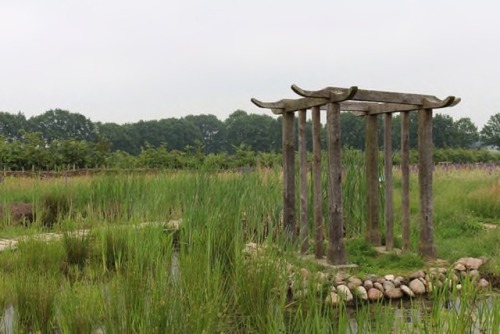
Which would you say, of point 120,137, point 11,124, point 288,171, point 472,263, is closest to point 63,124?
point 11,124

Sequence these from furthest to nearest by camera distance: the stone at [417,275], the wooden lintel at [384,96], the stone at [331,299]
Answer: the wooden lintel at [384,96], the stone at [417,275], the stone at [331,299]

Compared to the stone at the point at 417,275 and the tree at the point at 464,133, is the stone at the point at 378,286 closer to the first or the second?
the stone at the point at 417,275

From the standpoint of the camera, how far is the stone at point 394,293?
490 cm

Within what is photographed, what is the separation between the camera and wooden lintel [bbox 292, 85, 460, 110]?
217 inches

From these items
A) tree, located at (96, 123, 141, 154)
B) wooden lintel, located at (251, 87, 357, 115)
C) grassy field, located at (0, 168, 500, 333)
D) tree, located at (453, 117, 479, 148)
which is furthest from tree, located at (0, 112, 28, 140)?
wooden lintel, located at (251, 87, 357, 115)

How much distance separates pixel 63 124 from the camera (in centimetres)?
5769

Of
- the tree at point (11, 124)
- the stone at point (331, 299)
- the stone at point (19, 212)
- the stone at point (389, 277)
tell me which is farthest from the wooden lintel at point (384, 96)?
the tree at point (11, 124)

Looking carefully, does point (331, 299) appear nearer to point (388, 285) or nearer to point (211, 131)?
point (388, 285)

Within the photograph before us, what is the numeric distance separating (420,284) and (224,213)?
2.05 meters

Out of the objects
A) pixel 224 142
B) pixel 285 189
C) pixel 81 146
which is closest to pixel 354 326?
pixel 285 189

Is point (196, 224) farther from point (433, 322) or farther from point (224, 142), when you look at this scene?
point (224, 142)

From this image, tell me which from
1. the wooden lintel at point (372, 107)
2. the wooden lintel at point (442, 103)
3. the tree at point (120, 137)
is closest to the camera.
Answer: the wooden lintel at point (442, 103)

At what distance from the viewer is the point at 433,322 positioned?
2.59 m

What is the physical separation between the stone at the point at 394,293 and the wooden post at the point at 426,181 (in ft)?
4.18
